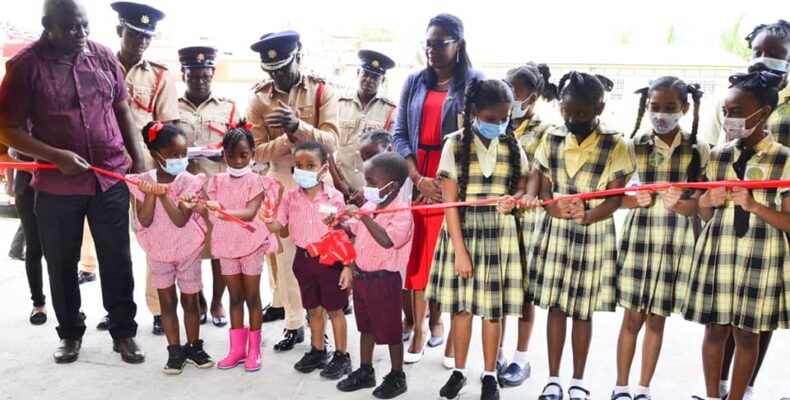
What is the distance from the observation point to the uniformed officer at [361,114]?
4.44 metres

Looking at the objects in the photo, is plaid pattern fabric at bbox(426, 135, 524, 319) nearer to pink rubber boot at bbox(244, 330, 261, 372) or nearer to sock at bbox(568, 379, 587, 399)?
sock at bbox(568, 379, 587, 399)

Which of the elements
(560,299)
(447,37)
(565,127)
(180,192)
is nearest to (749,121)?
(565,127)

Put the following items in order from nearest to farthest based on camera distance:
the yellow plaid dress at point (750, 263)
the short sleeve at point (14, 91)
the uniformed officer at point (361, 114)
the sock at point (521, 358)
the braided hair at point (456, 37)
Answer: the yellow plaid dress at point (750, 263), the short sleeve at point (14, 91), the braided hair at point (456, 37), the sock at point (521, 358), the uniformed officer at point (361, 114)

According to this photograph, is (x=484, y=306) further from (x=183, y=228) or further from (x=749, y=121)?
(x=183, y=228)

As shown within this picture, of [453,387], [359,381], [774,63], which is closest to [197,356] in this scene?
[359,381]

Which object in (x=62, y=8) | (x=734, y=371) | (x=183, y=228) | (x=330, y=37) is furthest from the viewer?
(x=330, y=37)

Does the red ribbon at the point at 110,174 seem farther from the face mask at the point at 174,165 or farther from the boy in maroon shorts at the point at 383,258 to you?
the boy in maroon shorts at the point at 383,258

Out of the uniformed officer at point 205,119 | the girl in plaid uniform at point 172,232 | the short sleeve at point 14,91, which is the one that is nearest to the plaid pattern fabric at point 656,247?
the girl in plaid uniform at point 172,232

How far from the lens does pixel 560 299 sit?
2.81 meters

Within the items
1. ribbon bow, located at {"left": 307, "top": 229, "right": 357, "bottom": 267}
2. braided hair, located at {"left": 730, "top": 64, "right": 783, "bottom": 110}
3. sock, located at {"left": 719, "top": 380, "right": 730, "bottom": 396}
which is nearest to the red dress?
ribbon bow, located at {"left": 307, "top": 229, "right": 357, "bottom": 267}

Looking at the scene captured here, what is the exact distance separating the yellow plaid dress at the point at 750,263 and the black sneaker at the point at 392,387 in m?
1.45

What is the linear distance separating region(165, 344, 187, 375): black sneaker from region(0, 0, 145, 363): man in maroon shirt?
0.25 meters

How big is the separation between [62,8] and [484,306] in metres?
2.63

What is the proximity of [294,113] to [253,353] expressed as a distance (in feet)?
4.66
